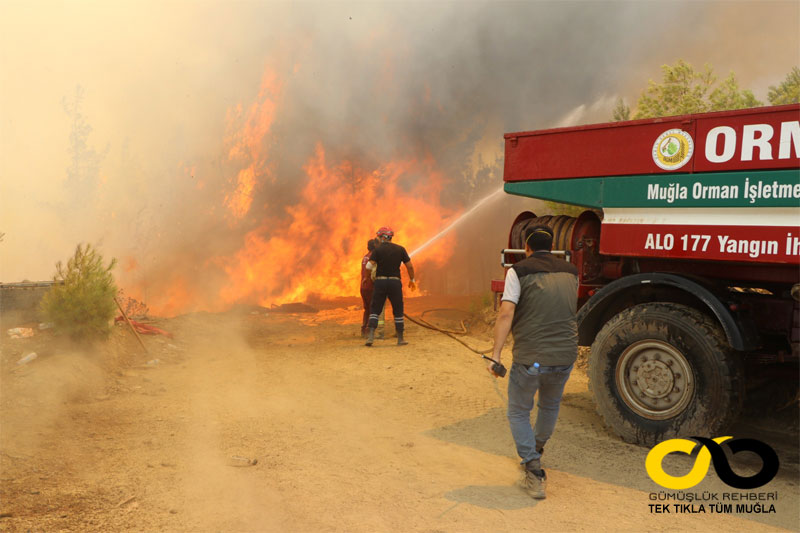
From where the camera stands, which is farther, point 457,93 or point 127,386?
point 457,93

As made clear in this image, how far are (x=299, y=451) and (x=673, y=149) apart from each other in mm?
3998

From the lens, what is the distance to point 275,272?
54.4ft

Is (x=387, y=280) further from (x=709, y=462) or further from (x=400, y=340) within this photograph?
(x=709, y=462)

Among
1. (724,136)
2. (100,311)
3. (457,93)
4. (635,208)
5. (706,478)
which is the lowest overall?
(706,478)

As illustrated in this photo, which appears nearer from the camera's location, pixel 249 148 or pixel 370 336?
pixel 370 336

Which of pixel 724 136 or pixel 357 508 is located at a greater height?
pixel 724 136

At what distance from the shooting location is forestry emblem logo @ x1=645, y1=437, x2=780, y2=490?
452 centimetres

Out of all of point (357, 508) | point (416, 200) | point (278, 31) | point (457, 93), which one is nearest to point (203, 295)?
point (416, 200)

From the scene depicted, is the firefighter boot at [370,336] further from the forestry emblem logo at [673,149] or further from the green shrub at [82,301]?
the forestry emblem logo at [673,149]

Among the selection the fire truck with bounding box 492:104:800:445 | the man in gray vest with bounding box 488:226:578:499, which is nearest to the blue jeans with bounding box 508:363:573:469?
the man in gray vest with bounding box 488:226:578:499

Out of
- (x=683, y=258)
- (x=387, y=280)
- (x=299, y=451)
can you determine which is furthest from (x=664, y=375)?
(x=387, y=280)

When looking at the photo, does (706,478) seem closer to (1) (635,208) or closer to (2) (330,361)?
(1) (635,208)

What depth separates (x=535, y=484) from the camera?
425 cm

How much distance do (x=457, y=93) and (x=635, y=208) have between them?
638 inches
